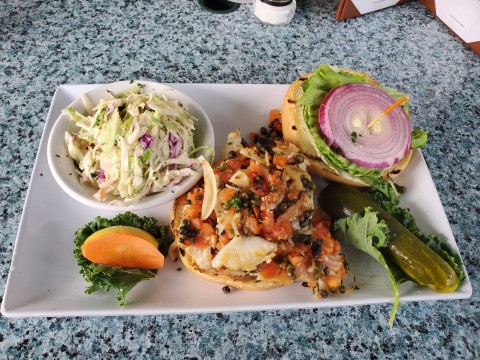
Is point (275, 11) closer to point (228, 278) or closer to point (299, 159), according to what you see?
point (299, 159)

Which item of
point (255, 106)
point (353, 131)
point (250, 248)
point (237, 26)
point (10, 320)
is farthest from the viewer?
point (237, 26)

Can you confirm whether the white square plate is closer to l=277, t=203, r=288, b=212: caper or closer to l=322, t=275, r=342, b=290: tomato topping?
l=322, t=275, r=342, b=290: tomato topping

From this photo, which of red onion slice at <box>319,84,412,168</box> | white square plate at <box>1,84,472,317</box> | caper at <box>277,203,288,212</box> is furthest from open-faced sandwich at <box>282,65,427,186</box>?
caper at <box>277,203,288,212</box>

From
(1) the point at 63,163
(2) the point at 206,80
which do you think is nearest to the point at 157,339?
(1) the point at 63,163

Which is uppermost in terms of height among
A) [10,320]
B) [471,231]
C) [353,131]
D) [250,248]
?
[353,131]

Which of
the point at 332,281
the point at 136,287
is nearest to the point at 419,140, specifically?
the point at 332,281

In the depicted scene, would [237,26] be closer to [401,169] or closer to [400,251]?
[401,169]

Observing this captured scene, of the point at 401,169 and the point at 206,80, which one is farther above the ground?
the point at 401,169

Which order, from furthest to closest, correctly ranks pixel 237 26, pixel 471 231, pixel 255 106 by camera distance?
1. pixel 237 26
2. pixel 255 106
3. pixel 471 231
